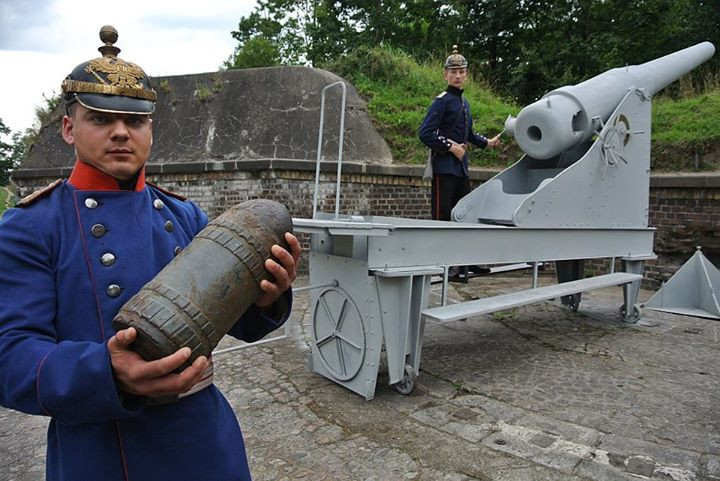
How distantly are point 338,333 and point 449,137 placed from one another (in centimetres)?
253

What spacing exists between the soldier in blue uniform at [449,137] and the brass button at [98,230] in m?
4.29

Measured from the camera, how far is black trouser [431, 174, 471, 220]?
5.52m

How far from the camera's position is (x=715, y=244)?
322 inches

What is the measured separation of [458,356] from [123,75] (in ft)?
13.2

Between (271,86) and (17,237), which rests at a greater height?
(271,86)

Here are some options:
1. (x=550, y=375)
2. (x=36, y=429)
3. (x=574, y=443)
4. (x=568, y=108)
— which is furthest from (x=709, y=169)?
(x=36, y=429)

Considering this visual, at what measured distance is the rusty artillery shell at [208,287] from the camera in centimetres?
110

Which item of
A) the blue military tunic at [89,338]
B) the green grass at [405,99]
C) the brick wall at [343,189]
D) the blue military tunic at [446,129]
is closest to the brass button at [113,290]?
the blue military tunic at [89,338]

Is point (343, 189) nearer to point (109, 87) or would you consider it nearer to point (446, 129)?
point (446, 129)

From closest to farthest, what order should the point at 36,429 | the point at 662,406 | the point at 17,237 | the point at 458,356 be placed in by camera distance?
the point at 17,237 → the point at 36,429 → the point at 662,406 → the point at 458,356

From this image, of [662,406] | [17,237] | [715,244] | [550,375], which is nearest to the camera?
[17,237]

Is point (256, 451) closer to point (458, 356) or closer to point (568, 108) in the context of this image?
point (458, 356)

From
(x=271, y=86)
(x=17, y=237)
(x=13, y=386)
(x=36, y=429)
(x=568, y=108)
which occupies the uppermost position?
(x=271, y=86)

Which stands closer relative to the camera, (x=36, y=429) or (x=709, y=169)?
(x=36, y=429)
